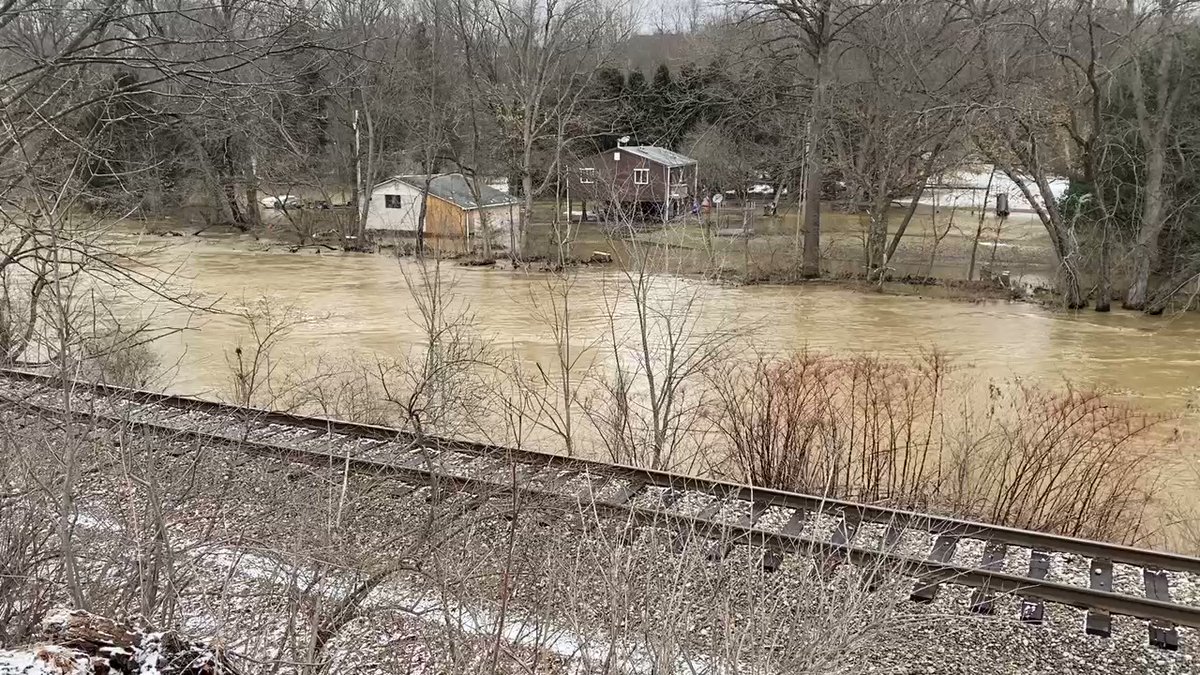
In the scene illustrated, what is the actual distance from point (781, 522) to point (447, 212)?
36.0m

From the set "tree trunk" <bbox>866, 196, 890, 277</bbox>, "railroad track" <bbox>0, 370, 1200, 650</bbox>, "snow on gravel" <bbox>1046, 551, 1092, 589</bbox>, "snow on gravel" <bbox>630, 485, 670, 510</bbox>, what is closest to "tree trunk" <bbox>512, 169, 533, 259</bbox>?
"tree trunk" <bbox>866, 196, 890, 277</bbox>

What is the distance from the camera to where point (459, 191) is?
43.3 m

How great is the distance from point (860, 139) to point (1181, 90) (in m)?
9.90

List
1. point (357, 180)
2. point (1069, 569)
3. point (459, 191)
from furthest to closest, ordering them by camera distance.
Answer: point (357, 180)
point (459, 191)
point (1069, 569)

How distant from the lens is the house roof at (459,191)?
136 ft

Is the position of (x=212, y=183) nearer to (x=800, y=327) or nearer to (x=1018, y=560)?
(x=800, y=327)

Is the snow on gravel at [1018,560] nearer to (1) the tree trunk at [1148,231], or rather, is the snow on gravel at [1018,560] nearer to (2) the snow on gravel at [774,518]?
(2) the snow on gravel at [774,518]

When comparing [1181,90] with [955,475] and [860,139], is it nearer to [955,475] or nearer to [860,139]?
[860,139]

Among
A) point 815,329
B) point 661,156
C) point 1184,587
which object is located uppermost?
point 661,156

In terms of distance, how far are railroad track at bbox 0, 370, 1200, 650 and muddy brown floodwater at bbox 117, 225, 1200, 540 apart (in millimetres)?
4664

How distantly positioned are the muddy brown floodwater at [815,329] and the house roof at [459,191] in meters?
8.93

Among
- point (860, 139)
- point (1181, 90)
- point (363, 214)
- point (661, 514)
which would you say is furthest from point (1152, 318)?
point (363, 214)

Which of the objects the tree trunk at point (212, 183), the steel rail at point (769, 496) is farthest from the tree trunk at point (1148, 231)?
the tree trunk at point (212, 183)

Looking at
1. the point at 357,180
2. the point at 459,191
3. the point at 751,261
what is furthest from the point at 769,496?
the point at 357,180
